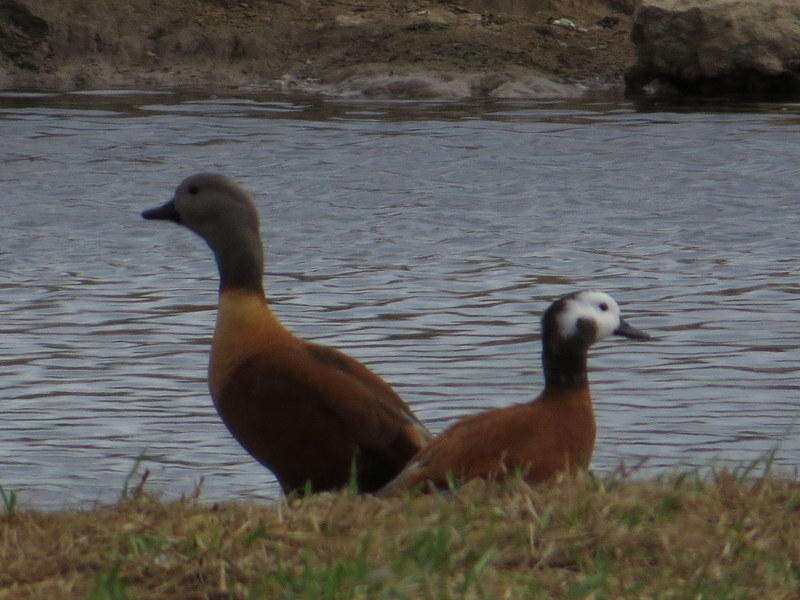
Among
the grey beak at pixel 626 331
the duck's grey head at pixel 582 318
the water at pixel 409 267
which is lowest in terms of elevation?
the water at pixel 409 267

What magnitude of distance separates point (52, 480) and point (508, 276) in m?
4.18

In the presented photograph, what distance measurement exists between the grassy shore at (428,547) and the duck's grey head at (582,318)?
1059mm

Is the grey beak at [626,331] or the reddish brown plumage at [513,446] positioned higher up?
the grey beak at [626,331]

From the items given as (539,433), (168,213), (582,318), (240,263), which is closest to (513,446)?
(539,433)

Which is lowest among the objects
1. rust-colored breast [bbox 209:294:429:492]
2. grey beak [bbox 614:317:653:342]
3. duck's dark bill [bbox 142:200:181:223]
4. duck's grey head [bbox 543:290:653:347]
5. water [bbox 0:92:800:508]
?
water [bbox 0:92:800:508]

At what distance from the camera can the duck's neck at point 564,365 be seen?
211 inches

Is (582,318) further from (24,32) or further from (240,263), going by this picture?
(24,32)

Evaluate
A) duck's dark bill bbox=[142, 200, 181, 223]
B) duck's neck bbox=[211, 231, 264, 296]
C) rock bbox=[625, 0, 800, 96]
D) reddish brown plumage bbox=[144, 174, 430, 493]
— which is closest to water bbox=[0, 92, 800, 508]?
reddish brown plumage bbox=[144, 174, 430, 493]

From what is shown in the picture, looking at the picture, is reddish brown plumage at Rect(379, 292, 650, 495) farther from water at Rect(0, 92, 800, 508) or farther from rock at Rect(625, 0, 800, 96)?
rock at Rect(625, 0, 800, 96)

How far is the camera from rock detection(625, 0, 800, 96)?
1852 cm

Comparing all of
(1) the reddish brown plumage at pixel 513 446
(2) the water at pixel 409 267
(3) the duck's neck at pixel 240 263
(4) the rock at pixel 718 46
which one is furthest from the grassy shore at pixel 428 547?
Answer: (4) the rock at pixel 718 46

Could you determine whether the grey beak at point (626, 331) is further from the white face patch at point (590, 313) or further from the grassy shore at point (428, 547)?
the grassy shore at point (428, 547)

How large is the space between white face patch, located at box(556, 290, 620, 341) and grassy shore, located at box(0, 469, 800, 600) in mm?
1093

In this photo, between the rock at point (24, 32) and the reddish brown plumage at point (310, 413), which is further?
the rock at point (24, 32)
